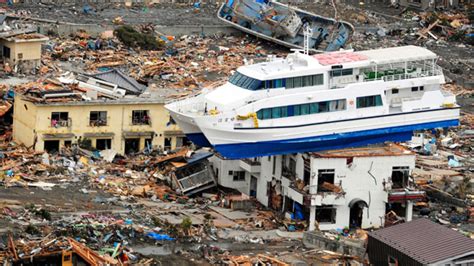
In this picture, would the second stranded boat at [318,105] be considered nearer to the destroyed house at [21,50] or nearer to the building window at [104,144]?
the building window at [104,144]

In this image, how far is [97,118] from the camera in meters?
57.2

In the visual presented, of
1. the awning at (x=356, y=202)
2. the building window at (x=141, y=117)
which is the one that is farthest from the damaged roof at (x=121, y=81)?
the awning at (x=356, y=202)

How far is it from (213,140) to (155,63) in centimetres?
2032

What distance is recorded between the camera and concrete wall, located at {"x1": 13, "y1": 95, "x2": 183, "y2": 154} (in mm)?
56188

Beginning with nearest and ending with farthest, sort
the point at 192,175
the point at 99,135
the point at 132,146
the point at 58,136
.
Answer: the point at 192,175
the point at 58,136
the point at 99,135
the point at 132,146

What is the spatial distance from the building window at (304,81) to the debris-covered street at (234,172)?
0.05 meters

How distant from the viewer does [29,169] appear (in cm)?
5353

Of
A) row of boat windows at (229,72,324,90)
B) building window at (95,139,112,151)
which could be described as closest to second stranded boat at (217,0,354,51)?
building window at (95,139,112,151)

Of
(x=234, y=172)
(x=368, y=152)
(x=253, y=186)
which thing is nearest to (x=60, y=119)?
(x=234, y=172)

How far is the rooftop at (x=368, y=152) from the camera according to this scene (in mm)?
51031

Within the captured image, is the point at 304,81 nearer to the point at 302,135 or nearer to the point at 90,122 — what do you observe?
the point at 302,135

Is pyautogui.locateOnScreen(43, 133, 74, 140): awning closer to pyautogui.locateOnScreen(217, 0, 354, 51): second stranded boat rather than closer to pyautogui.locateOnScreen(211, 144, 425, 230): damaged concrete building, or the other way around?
pyautogui.locateOnScreen(211, 144, 425, 230): damaged concrete building

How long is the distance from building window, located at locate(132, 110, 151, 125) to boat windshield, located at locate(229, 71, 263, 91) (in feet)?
20.6

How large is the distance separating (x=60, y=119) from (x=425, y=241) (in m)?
16.8
